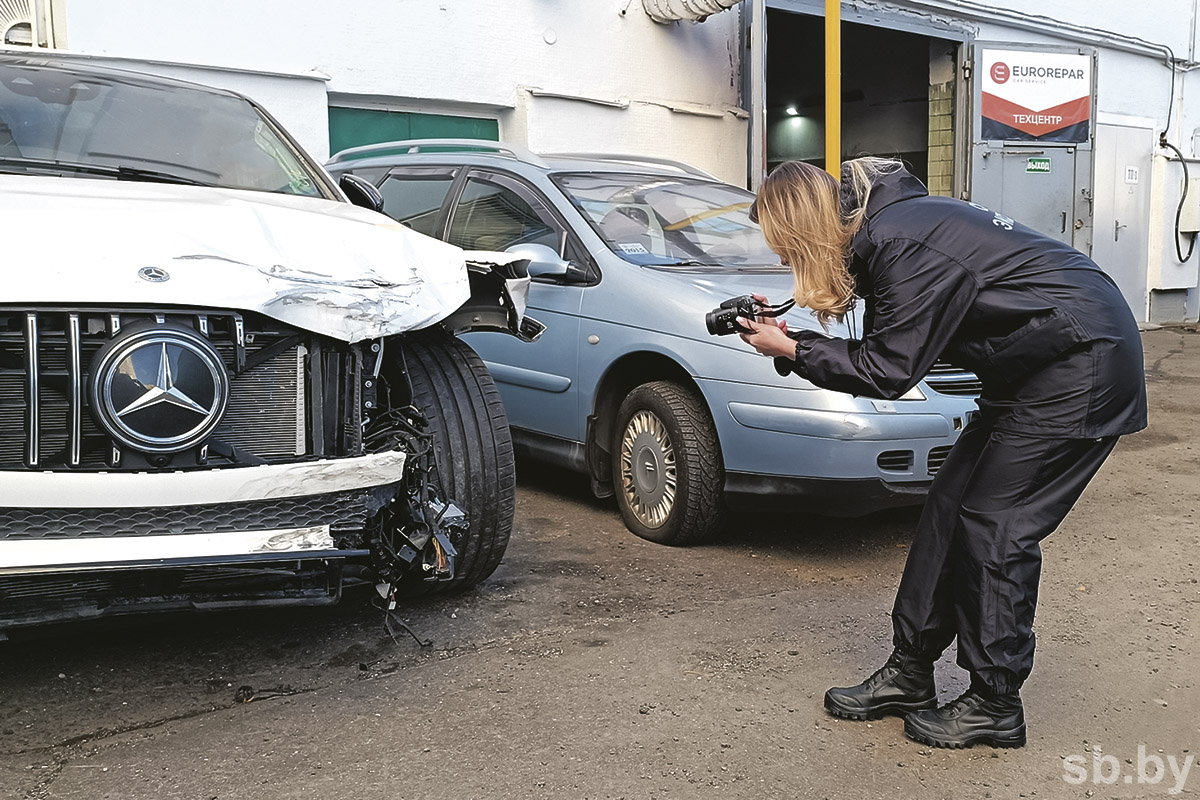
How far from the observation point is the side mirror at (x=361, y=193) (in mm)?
4574

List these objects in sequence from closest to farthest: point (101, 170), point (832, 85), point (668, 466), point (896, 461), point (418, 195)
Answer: point (101, 170) → point (896, 461) → point (668, 466) → point (418, 195) → point (832, 85)

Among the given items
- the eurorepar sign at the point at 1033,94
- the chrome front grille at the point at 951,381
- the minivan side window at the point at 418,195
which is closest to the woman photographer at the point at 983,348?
the chrome front grille at the point at 951,381

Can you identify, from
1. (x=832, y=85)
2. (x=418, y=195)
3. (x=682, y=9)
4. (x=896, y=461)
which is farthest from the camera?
(x=682, y=9)

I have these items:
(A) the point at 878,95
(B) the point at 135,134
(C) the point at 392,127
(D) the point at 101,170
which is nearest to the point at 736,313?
(D) the point at 101,170

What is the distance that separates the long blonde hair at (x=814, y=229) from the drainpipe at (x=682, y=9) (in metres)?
7.61

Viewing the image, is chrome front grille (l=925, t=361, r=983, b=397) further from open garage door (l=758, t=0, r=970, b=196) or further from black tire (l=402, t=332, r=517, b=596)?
open garage door (l=758, t=0, r=970, b=196)

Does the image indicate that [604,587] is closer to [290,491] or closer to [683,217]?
[290,491]

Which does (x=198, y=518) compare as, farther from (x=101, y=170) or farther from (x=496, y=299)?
(x=101, y=170)

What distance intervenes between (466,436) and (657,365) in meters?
1.52

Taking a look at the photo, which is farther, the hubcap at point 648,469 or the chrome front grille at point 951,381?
the hubcap at point 648,469

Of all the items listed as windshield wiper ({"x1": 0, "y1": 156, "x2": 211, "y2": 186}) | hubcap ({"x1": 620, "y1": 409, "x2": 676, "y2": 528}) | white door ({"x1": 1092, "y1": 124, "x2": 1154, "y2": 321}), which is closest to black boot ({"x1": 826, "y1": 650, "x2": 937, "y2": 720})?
hubcap ({"x1": 620, "y1": 409, "x2": 676, "y2": 528})

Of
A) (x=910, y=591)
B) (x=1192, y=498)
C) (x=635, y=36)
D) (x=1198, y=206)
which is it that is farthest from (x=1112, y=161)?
(x=910, y=591)

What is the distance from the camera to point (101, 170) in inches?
151

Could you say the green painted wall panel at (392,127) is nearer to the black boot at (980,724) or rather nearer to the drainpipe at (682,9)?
the drainpipe at (682,9)
